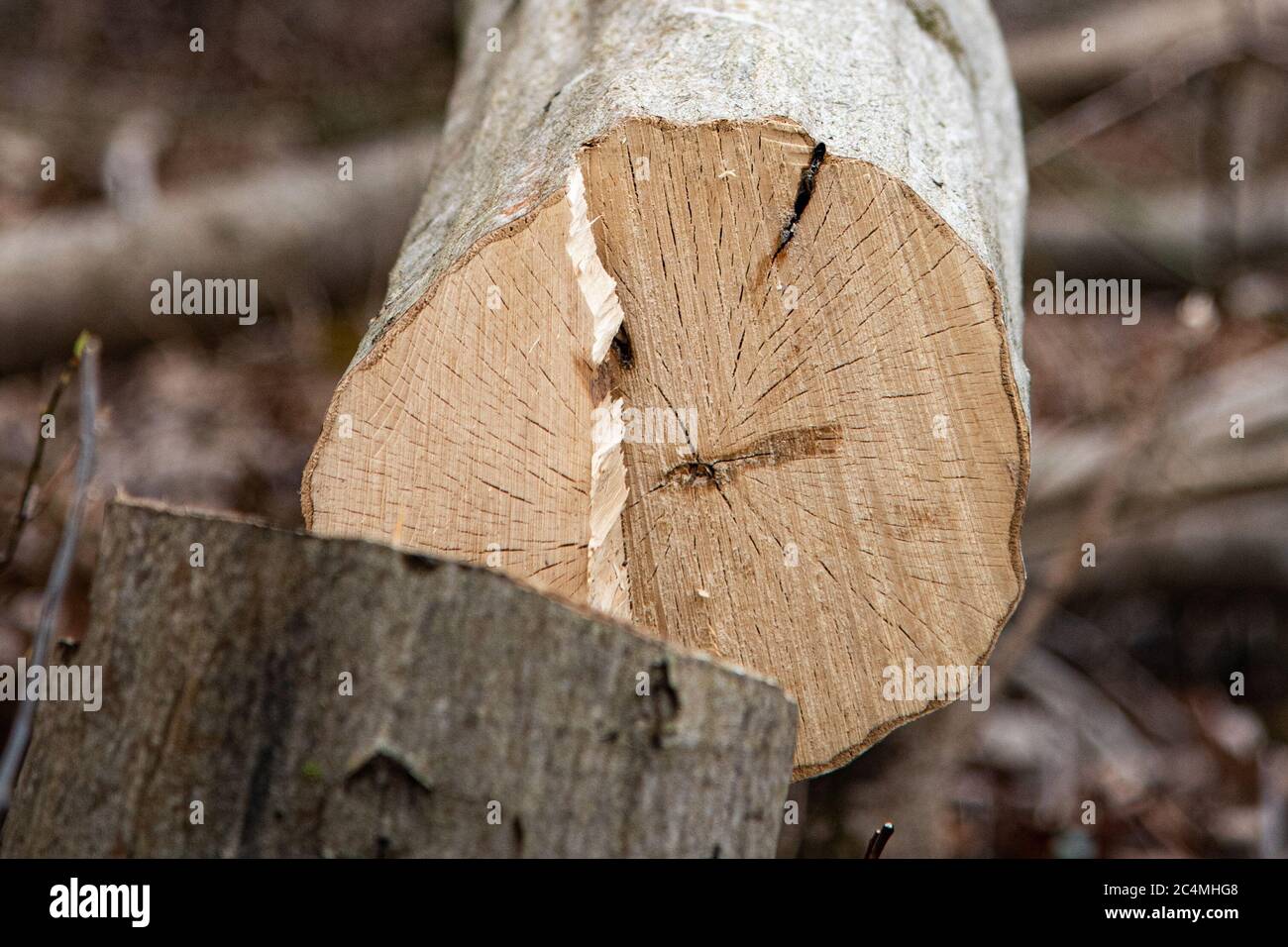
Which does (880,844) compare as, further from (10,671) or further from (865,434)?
(10,671)

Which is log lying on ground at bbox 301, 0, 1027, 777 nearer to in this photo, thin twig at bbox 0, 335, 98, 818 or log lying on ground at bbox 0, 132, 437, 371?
thin twig at bbox 0, 335, 98, 818

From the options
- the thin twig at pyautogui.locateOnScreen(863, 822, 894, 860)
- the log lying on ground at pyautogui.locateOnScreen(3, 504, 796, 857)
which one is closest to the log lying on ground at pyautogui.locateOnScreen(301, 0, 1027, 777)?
the thin twig at pyautogui.locateOnScreen(863, 822, 894, 860)

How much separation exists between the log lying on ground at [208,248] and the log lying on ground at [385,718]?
3.55 metres

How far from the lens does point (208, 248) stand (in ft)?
14.4

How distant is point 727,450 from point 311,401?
10.3ft

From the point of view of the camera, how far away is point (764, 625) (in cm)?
155

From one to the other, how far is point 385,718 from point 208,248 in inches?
149

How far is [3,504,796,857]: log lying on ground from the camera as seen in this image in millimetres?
1121

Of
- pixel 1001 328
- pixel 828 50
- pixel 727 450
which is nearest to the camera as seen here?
pixel 1001 328

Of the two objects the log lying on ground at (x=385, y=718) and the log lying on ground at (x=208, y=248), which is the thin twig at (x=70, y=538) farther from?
the log lying on ground at (x=208, y=248)

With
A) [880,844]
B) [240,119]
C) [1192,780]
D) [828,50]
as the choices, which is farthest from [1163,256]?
[240,119]

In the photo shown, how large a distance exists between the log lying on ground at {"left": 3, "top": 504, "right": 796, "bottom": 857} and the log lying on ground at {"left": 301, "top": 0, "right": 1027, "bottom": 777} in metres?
0.32

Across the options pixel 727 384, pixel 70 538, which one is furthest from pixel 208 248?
pixel 727 384

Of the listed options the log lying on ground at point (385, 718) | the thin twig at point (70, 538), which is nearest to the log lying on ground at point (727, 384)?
the log lying on ground at point (385, 718)
